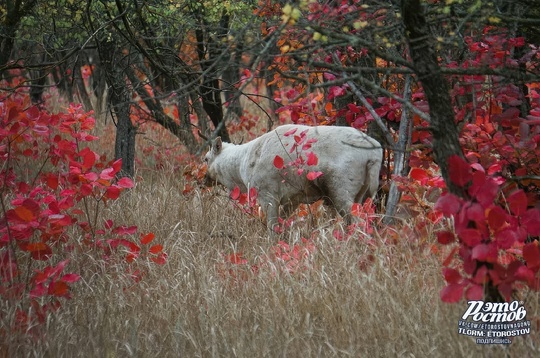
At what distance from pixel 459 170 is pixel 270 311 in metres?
1.76

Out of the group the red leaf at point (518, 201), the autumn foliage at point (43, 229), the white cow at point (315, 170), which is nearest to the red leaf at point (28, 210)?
the autumn foliage at point (43, 229)

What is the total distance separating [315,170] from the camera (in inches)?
251

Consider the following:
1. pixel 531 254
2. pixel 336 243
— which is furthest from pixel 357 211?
pixel 531 254

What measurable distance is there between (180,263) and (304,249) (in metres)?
1.02

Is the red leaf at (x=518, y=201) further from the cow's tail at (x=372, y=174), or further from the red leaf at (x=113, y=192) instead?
the cow's tail at (x=372, y=174)

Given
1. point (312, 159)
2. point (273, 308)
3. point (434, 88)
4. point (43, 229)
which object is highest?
point (434, 88)

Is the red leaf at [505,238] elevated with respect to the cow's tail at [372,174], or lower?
elevated

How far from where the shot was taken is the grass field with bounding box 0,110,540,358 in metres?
3.84

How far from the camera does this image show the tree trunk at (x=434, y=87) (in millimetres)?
3150

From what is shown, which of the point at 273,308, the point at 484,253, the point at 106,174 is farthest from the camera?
the point at 106,174

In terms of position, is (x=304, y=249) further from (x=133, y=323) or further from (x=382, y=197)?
(x=382, y=197)

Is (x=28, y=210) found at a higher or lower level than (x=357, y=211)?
higher

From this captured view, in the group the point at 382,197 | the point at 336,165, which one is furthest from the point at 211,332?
the point at 382,197

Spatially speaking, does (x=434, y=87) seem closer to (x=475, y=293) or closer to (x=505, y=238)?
(x=505, y=238)
